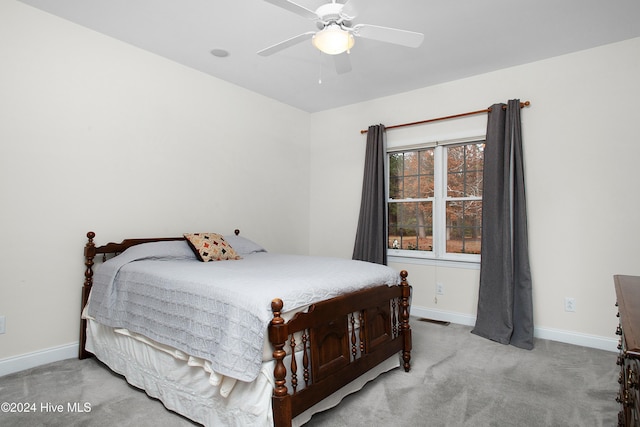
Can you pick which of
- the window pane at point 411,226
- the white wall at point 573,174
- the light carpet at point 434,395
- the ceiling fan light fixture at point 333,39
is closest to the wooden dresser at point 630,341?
the light carpet at point 434,395

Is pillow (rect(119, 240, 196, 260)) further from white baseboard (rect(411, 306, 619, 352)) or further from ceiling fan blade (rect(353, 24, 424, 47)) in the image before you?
white baseboard (rect(411, 306, 619, 352))

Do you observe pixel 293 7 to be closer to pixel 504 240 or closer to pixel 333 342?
pixel 333 342

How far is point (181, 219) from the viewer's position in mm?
3441

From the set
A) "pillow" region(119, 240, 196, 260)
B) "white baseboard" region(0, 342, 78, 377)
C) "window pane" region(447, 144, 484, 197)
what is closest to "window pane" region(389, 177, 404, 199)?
"window pane" region(447, 144, 484, 197)

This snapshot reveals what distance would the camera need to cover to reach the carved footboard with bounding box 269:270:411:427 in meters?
1.63

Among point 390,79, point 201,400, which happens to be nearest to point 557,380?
point 201,400

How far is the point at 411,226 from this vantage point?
13.7 feet

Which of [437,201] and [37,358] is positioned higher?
[437,201]

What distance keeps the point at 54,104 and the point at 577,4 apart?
148 inches

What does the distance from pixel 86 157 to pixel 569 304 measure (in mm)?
4220

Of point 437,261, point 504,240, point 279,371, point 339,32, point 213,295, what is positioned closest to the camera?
point 279,371

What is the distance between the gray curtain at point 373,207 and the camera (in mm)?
4109

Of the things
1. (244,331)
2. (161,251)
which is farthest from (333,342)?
(161,251)

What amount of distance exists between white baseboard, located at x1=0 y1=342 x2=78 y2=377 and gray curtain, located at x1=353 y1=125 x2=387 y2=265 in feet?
9.18
